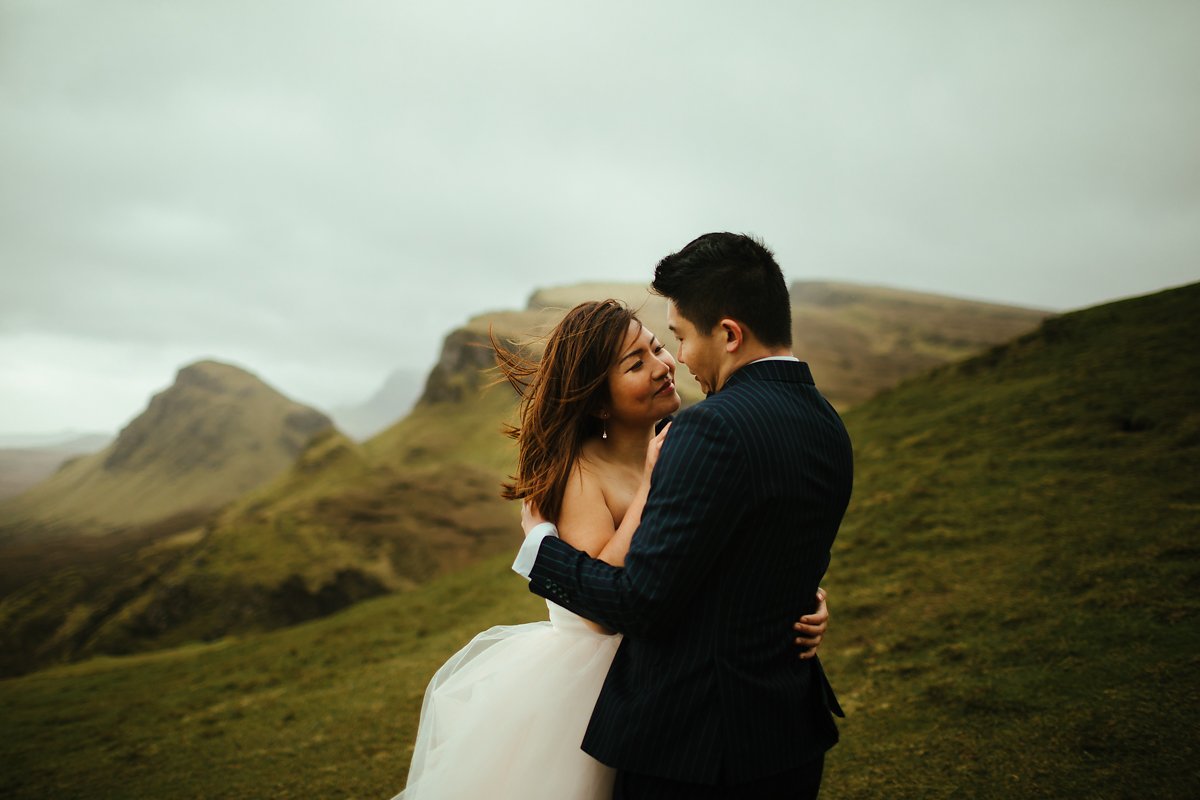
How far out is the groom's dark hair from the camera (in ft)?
6.77

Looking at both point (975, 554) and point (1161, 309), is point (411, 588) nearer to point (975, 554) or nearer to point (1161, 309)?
point (975, 554)

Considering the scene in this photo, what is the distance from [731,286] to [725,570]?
3.03ft

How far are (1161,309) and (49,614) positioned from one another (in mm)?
37471

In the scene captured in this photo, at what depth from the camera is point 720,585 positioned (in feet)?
5.95

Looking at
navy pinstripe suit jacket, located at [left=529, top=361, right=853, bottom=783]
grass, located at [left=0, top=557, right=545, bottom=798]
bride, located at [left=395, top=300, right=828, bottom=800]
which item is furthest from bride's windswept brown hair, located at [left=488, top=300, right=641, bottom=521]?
grass, located at [left=0, top=557, right=545, bottom=798]

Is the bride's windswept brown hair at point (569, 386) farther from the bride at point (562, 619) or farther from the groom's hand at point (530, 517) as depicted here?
the groom's hand at point (530, 517)

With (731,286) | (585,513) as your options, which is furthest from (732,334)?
(585,513)

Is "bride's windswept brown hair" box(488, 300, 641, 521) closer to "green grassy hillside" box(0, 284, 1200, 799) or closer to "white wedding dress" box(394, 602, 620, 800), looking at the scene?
"white wedding dress" box(394, 602, 620, 800)

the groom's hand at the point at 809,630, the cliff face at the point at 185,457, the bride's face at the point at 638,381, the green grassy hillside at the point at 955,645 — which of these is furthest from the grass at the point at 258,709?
the cliff face at the point at 185,457

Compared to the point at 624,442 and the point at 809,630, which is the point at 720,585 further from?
the point at 624,442

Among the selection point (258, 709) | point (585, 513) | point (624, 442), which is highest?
point (624, 442)

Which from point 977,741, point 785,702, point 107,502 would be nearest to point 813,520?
point 785,702

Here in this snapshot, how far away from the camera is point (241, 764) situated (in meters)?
7.34

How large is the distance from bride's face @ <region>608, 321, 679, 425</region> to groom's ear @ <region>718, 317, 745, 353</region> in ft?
2.10
